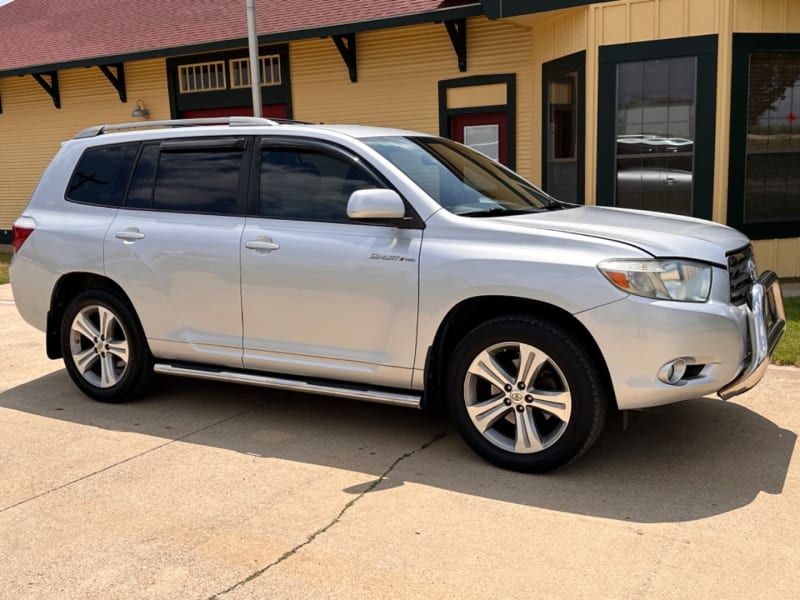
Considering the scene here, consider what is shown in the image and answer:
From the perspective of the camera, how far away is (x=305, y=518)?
3.91 meters

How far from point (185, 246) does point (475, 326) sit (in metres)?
1.95

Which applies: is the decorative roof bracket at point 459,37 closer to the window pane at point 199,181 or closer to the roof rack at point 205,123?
the roof rack at point 205,123

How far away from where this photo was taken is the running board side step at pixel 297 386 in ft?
15.3

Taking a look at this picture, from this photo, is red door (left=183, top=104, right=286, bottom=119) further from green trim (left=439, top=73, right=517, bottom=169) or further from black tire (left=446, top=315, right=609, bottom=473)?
black tire (left=446, top=315, right=609, bottom=473)

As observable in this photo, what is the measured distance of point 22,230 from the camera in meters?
6.00

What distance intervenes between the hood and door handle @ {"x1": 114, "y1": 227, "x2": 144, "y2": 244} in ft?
7.97

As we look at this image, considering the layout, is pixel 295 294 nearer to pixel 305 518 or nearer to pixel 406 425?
pixel 406 425

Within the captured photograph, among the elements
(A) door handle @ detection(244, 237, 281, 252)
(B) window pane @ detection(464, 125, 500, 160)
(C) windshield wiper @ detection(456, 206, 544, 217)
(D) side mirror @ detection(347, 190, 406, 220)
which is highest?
(B) window pane @ detection(464, 125, 500, 160)

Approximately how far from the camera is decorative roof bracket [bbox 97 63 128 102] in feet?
52.8

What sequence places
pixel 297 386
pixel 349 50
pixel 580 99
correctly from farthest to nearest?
pixel 349 50 → pixel 580 99 → pixel 297 386

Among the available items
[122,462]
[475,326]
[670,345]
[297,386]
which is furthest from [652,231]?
[122,462]

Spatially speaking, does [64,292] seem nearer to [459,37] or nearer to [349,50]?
[459,37]

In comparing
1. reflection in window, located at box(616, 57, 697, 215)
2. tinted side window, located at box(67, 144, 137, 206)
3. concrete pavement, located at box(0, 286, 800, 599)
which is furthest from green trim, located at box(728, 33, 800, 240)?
tinted side window, located at box(67, 144, 137, 206)

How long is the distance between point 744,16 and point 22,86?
48.1 ft
